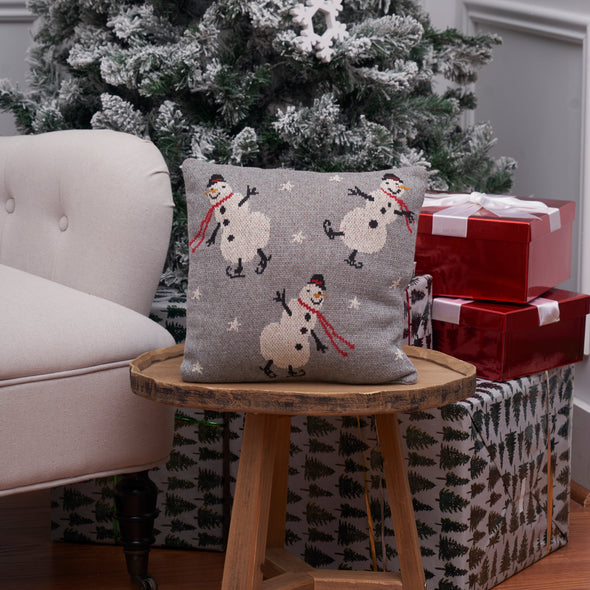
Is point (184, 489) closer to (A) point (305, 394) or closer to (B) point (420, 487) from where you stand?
(B) point (420, 487)

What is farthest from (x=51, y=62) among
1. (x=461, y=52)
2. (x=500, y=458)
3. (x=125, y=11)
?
(x=500, y=458)

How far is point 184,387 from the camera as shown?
835mm

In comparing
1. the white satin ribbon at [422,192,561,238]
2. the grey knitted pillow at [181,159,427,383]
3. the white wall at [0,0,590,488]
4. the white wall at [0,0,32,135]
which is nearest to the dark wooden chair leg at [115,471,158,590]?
the grey knitted pillow at [181,159,427,383]

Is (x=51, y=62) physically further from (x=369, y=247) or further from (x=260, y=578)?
(x=260, y=578)

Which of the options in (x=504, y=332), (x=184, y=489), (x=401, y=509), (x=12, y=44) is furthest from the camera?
(x=12, y=44)

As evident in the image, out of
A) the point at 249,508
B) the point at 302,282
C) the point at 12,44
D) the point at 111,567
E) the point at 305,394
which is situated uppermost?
the point at 12,44

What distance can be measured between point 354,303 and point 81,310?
351 mm

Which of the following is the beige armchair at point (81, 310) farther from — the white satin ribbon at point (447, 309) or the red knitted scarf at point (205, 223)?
the white satin ribbon at point (447, 309)

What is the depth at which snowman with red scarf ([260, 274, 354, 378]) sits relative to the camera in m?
0.84

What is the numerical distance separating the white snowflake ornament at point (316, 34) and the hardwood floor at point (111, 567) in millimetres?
791

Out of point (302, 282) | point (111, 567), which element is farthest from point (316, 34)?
point (111, 567)

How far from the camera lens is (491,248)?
1170 millimetres

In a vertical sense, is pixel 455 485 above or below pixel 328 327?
below

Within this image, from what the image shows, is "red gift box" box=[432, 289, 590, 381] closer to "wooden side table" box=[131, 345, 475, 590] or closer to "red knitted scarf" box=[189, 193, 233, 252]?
"wooden side table" box=[131, 345, 475, 590]
